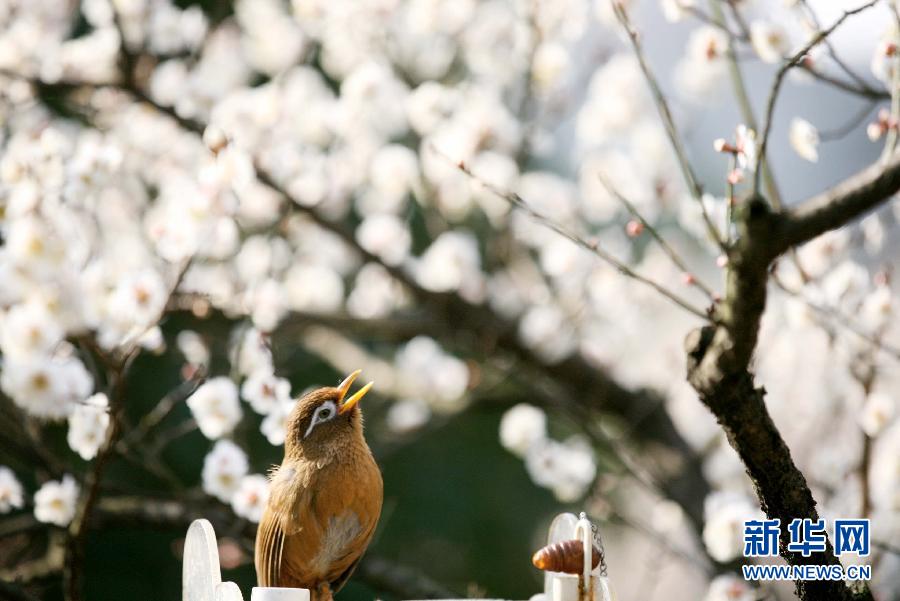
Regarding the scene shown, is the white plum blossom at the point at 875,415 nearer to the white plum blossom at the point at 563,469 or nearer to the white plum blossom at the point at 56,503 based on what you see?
the white plum blossom at the point at 563,469

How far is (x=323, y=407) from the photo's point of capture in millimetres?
1479

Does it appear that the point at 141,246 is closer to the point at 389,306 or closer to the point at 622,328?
the point at 389,306

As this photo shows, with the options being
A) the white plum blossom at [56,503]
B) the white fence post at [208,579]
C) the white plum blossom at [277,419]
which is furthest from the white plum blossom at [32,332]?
the white fence post at [208,579]

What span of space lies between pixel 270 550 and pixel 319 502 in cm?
11

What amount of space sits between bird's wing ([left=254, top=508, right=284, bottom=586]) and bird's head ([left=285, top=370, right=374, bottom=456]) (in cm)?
11

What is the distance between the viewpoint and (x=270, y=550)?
141 centimetres

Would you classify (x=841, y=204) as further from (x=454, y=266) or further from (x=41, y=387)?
(x=454, y=266)

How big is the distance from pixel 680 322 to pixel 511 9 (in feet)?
6.92

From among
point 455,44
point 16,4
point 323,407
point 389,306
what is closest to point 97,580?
point 389,306

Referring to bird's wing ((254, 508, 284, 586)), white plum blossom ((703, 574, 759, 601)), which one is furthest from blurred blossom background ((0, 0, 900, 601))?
bird's wing ((254, 508, 284, 586))

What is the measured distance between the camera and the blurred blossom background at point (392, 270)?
2047 mm

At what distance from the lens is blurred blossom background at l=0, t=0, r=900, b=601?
2.05 meters

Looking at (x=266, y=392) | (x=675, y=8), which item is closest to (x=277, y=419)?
(x=266, y=392)

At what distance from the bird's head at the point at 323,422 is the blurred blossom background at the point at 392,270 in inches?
11.4
